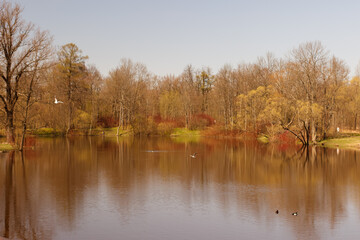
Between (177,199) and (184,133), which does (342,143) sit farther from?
(177,199)

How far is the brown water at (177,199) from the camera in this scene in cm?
1359

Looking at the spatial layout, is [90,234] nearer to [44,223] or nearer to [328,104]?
[44,223]

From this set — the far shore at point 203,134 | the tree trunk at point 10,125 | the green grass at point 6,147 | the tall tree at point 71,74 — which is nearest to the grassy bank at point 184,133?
the far shore at point 203,134

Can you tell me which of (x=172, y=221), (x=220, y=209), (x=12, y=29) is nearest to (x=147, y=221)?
(x=172, y=221)

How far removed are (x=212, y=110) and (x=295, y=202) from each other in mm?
69288

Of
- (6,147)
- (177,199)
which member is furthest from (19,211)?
(6,147)

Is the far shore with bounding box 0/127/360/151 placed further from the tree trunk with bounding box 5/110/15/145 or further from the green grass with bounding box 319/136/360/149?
the tree trunk with bounding box 5/110/15/145

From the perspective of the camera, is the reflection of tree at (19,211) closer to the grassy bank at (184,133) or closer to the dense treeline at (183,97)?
the dense treeline at (183,97)

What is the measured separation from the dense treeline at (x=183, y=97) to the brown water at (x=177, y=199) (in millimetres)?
14397

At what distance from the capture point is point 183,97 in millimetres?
82250

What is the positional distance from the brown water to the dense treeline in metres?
14.4

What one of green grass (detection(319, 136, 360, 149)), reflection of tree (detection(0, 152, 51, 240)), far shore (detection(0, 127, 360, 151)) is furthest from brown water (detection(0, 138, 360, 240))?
far shore (detection(0, 127, 360, 151))

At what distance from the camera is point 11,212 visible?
51.5 ft

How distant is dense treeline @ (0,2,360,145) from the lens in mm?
40500
